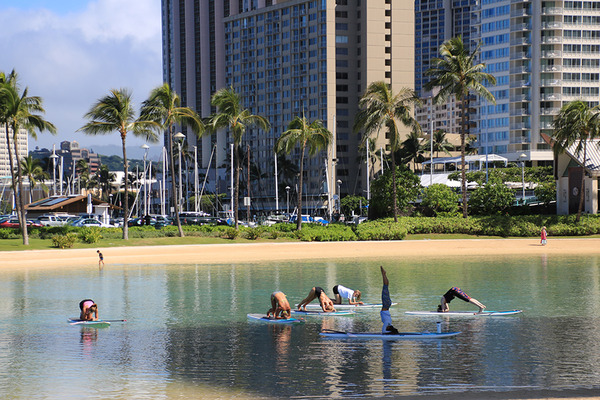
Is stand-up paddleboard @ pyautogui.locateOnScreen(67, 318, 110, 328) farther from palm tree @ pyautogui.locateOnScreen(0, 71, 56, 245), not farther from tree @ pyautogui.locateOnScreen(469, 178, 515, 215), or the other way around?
tree @ pyautogui.locateOnScreen(469, 178, 515, 215)

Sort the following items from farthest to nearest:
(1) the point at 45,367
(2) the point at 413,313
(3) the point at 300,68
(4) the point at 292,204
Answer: (3) the point at 300,68, (4) the point at 292,204, (2) the point at 413,313, (1) the point at 45,367

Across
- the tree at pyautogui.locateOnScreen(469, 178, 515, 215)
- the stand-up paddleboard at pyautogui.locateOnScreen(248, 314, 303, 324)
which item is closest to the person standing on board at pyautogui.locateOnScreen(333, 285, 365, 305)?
the stand-up paddleboard at pyautogui.locateOnScreen(248, 314, 303, 324)

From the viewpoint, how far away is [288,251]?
177 feet

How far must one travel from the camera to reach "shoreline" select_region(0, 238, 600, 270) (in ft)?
156

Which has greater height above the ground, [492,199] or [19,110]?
[19,110]

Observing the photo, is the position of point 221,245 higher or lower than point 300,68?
lower

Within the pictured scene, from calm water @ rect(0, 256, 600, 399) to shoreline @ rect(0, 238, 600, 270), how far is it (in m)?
12.0

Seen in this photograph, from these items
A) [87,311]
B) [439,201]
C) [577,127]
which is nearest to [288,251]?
[439,201]

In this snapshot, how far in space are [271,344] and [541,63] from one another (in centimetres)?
13340

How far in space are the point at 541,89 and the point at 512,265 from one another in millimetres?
108138

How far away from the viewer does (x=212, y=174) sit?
199000 millimetres

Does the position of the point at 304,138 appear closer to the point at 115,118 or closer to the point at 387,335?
the point at 115,118

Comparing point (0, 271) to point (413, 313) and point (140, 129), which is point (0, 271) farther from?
point (413, 313)

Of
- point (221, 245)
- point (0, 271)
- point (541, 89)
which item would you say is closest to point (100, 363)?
point (0, 271)
